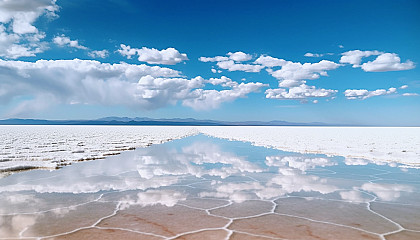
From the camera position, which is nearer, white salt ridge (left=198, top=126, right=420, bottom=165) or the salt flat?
the salt flat

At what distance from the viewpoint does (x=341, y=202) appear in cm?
408

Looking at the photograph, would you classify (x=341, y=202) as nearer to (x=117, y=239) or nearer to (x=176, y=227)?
(x=176, y=227)

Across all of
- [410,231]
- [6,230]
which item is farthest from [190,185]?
[410,231]

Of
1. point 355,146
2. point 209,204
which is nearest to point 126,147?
point 209,204

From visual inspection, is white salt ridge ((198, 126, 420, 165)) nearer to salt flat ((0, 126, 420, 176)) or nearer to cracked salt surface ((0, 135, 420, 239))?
salt flat ((0, 126, 420, 176))

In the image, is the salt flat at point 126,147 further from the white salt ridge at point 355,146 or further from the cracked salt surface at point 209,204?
the cracked salt surface at point 209,204

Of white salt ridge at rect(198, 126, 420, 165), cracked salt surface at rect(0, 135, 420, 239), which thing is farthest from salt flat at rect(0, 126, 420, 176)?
cracked salt surface at rect(0, 135, 420, 239)

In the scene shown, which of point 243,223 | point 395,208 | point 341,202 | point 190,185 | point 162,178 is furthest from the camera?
point 162,178

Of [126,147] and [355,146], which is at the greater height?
[355,146]

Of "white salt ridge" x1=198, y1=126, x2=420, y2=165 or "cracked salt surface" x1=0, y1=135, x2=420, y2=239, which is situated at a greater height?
"white salt ridge" x1=198, y1=126, x2=420, y2=165

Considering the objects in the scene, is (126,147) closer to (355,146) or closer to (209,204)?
Result: (209,204)

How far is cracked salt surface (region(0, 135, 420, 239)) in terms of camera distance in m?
2.90

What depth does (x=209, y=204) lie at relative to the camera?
3.94 metres

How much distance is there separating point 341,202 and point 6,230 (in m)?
3.85
